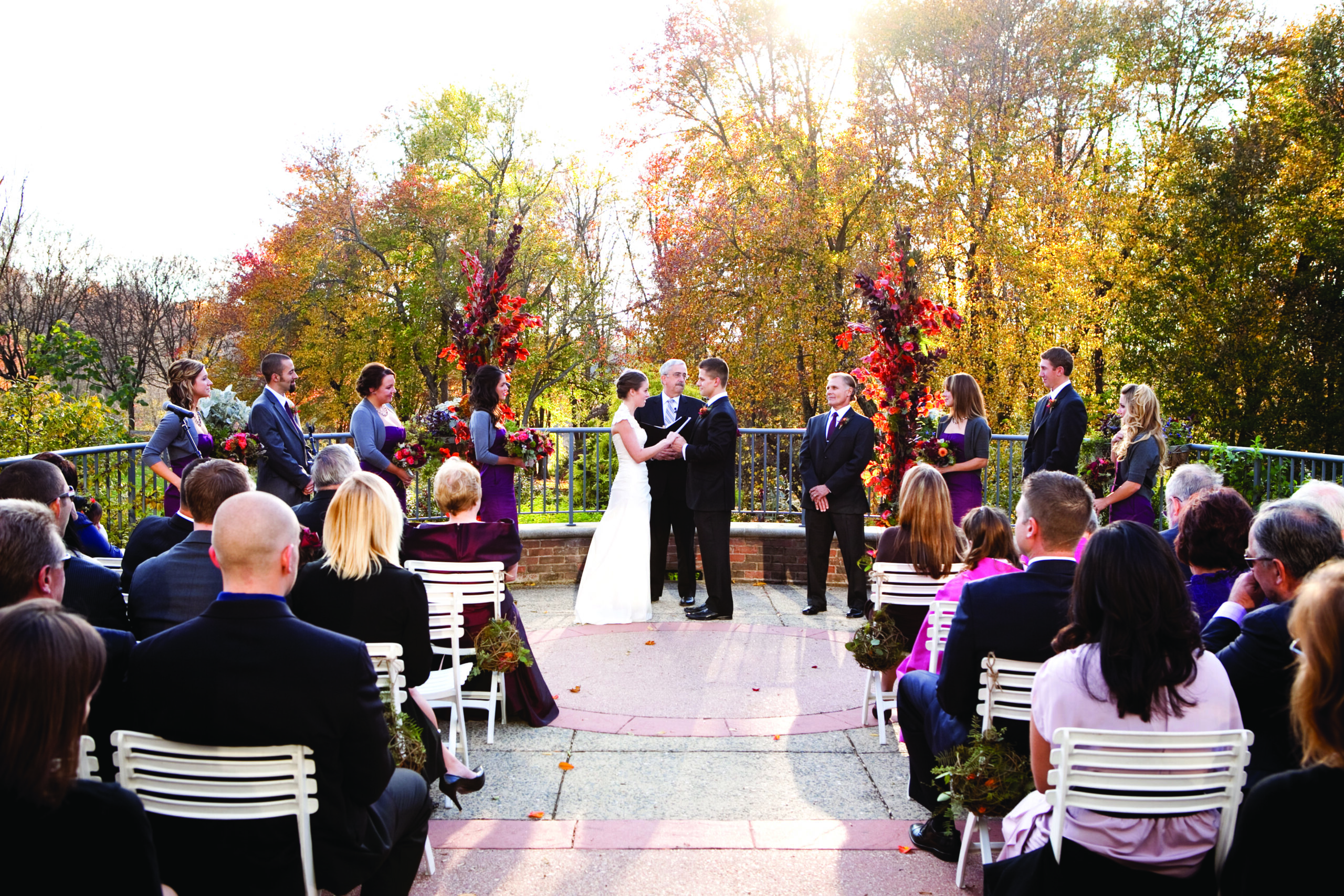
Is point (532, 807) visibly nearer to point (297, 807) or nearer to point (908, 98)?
point (297, 807)

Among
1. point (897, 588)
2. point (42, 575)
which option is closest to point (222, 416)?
point (42, 575)

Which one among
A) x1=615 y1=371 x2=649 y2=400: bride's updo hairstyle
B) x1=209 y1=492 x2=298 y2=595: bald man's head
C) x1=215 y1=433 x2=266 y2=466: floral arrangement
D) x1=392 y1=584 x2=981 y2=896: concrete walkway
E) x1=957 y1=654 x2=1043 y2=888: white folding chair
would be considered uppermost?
x1=615 y1=371 x2=649 y2=400: bride's updo hairstyle

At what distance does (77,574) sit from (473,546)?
7.17 feet

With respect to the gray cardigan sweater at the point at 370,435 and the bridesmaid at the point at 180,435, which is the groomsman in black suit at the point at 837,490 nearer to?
the gray cardigan sweater at the point at 370,435

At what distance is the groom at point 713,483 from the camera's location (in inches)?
324

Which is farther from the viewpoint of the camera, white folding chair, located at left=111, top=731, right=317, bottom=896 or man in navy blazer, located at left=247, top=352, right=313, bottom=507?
man in navy blazer, located at left=247, top=352, right=313, bottom=507

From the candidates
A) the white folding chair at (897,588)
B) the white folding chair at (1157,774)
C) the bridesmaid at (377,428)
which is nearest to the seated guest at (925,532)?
the white folding chair at (897,588)

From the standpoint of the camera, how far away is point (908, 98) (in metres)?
21.7

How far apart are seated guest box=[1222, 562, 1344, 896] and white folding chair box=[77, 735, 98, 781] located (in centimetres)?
281

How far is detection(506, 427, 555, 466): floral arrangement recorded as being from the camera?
7.85 meters

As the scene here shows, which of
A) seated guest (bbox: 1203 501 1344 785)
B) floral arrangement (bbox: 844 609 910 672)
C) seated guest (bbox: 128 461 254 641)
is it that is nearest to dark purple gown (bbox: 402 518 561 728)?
seated guest (bbox: 128 461 254 641)

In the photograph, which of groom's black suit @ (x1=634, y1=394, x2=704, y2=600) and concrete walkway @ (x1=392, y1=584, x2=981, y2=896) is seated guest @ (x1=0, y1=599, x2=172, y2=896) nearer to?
concrete walkway @ (x1=392, y1=584, x2=981, y2=896)

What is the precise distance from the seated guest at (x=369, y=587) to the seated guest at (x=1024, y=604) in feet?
7.06

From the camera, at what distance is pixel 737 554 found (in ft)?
32.6
